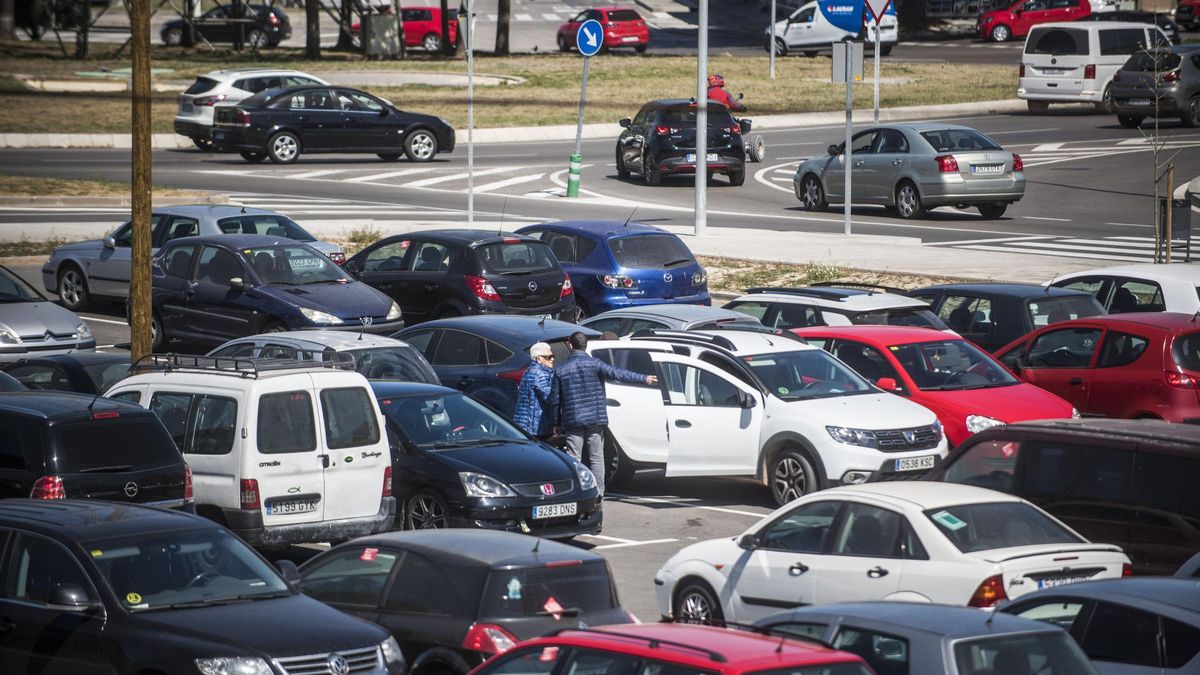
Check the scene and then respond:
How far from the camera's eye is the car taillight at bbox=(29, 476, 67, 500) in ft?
37.4

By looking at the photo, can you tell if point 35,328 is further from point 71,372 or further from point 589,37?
point 589,37

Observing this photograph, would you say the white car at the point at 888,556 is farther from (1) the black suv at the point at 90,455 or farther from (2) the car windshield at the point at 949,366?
(2) the car windshield at the point at 949,366

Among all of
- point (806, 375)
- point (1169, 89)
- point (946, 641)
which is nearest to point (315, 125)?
point (1169, 89)

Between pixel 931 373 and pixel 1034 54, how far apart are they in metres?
32.6

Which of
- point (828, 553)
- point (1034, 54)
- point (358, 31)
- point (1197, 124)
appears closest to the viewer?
point (828, 553)

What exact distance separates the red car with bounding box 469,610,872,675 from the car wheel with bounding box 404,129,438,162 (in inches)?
1380

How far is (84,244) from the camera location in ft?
81.3

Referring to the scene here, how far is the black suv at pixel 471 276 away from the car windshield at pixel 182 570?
1153 centimetres

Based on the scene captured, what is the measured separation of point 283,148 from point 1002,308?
25104 millimetres

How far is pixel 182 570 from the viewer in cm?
914

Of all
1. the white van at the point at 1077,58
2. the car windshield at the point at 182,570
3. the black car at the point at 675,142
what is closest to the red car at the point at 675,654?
the car windshield at the point at 182,570

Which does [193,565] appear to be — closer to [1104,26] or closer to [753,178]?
[753,178]

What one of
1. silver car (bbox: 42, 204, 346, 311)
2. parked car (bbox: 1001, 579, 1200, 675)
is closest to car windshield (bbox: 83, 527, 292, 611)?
parked car (bbox: 1001, 579, 1200, 675)

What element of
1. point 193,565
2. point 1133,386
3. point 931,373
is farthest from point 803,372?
point 193,565
